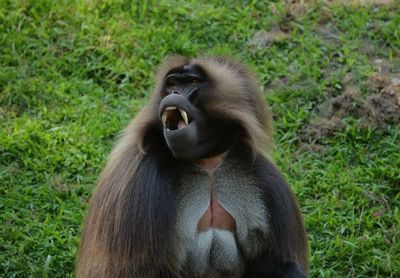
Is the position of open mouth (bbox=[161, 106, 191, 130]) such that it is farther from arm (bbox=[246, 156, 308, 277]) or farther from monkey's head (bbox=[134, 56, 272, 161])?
arm (bbox=[246, 156, 308, 277])

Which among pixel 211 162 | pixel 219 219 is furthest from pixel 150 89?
pixel 219 219

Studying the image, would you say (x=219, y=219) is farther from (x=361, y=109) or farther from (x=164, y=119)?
(x=361, y=109)

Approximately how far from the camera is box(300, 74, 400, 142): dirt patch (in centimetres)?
630

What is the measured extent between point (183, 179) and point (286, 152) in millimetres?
1869

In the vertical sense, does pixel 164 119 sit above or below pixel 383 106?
above

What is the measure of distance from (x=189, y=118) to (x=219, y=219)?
0.59 metres

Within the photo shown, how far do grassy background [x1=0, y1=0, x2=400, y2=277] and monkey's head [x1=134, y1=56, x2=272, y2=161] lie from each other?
4.26ft

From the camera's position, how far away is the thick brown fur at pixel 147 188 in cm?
411

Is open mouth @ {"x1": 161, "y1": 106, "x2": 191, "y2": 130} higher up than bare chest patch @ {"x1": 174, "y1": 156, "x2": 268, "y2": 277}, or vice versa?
open mouth @ {"x1": 161, "y1": 106, "x2": 191, "y2": 130}

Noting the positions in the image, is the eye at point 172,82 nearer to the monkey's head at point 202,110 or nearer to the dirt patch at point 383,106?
the monkey's head at point 202,110

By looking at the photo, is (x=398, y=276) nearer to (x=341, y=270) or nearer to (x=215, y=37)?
(x=341, y=270)

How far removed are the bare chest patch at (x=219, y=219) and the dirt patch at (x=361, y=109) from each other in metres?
1.89

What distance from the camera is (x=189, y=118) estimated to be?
164 inches

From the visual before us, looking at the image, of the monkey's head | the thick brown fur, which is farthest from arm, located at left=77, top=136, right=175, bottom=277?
the monkey's head
